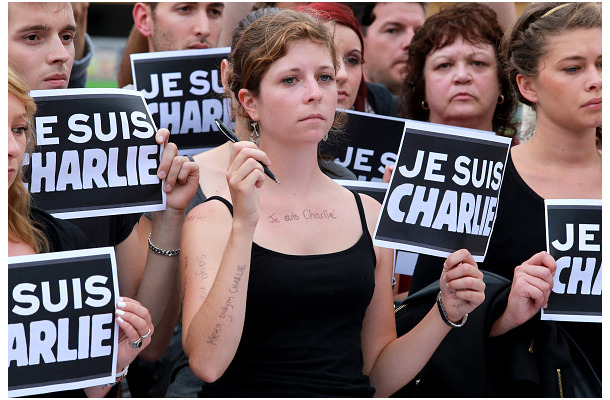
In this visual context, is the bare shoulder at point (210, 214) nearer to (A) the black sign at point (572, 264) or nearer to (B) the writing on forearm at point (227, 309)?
(B) the writing on forearm at point (227, 309)

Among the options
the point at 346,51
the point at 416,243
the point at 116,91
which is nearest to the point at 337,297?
the point at 416,243

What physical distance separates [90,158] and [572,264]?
163 cm

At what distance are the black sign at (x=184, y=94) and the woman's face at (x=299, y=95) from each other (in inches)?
40.1

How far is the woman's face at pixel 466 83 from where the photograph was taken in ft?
14.2

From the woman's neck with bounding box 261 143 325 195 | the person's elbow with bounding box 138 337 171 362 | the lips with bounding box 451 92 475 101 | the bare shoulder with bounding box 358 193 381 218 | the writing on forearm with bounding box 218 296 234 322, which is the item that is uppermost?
the lips with bounding box 451 92 475 101

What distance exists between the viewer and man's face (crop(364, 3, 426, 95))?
18.5ft

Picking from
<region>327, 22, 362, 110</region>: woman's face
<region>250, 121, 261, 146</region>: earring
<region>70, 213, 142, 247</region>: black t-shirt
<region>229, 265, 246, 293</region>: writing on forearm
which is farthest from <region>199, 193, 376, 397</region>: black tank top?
<region>327, 22, 362, 110</region>: woman's face

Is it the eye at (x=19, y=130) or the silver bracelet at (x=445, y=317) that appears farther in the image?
the silver bracelet at (x=445, y=317)

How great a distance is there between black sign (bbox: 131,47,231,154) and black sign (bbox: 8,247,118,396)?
56.8 inches

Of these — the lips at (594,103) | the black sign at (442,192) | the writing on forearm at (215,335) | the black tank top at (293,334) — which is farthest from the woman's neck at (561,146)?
the writing on forearm at (215,335)

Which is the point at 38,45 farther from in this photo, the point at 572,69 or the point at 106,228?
the point at 572,69

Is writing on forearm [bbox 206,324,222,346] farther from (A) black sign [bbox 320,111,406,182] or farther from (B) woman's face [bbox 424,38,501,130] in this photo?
(B) woman's face [bbox 424,38,501,130]

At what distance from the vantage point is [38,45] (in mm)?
3221

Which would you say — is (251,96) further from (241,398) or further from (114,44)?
(114,44)
